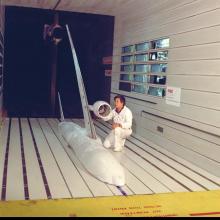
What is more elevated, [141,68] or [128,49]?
[128,49]

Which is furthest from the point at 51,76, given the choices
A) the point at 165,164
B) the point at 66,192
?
the point at 66,192

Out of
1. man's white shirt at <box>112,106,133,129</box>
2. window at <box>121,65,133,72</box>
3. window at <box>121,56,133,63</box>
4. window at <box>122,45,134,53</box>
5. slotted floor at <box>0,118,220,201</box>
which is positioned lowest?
slotted floor at <box>0,118,220,201</box>

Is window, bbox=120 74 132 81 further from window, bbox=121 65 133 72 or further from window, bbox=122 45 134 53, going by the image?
window, bbox=122 45 134 53

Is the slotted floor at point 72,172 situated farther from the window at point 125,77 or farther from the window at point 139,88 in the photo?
the window at point 125,77

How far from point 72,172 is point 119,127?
5.72ft

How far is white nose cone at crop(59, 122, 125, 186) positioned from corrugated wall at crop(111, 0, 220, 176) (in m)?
1.52

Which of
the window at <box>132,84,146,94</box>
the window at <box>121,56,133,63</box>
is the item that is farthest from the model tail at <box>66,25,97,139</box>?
the window at <box>121,56,133,63</box>

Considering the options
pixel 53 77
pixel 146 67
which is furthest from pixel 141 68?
pixel 53 77

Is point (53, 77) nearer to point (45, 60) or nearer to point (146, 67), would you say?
point (45, 60)

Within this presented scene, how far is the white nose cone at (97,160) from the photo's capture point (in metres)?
Result: 4.42

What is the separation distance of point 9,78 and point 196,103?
609 centimetres

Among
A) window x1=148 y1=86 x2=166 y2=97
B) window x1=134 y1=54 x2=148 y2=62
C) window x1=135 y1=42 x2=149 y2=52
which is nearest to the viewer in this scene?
window x1=148 y1=86 x2=166 y2=97

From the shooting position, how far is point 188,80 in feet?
19.5

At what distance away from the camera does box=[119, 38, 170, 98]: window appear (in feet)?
23.4
